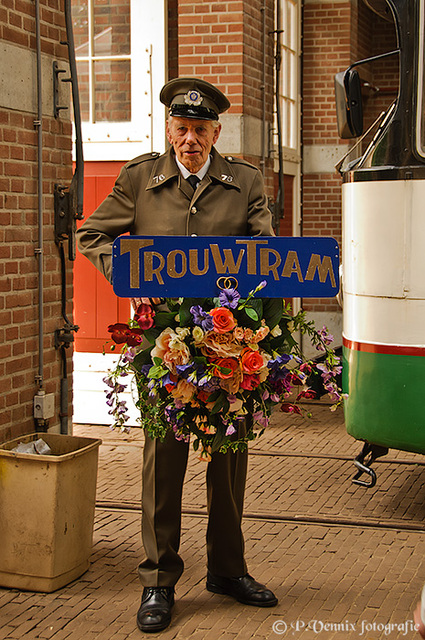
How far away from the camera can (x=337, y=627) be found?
163 inches

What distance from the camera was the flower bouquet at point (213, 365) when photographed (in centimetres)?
374

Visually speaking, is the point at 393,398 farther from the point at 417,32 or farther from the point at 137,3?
the point at 137,3

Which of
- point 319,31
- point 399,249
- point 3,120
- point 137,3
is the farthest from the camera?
point 319,31

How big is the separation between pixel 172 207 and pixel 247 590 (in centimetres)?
180

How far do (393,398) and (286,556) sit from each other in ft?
3.99

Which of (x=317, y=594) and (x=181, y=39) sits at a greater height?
(x=181, y=39)

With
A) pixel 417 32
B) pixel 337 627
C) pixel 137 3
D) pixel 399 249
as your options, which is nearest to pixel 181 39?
pixel 137 3

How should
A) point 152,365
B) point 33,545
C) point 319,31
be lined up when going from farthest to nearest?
point 319,31, point 33,545, point 152,365

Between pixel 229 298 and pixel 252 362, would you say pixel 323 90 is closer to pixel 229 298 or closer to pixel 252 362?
pixel 229 298

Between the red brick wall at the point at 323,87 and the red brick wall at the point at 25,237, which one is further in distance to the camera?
the red brick wall at the point at 323,87

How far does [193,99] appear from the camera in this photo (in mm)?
4199

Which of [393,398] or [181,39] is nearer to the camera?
[393,398]

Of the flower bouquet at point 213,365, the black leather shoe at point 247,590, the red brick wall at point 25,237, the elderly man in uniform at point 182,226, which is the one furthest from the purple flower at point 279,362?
the red brick wall at point 25,237

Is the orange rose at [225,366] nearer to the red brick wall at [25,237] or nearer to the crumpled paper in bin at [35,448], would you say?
the crumpled paper in bin at [35,448]
